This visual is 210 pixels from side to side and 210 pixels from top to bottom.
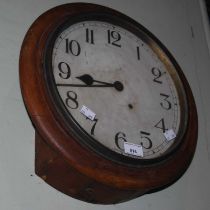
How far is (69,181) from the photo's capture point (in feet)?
2.78

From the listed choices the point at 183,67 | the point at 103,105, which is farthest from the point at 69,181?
the point at 183,67

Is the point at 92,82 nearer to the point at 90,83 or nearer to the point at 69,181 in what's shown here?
the point at 90,83

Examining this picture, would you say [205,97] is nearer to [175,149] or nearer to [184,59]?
[184,59]

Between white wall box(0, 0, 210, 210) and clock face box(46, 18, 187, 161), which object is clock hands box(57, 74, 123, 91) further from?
white wall box(0, 0, 210, 210)

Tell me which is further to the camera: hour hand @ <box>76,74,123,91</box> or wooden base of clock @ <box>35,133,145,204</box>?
hour hand @ <box>76,74,123,91</box>

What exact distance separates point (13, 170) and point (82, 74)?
0.26m

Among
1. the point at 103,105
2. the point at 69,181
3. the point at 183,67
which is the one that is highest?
the point at 183,67

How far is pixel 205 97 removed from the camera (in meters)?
1.28

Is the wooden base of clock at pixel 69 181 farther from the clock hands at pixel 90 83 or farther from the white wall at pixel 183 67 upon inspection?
the clock hands at pixel 90 83

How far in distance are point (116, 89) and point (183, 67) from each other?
40 cm

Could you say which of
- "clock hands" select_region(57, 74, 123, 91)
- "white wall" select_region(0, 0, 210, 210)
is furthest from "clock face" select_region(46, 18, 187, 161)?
"white wall" select_region(0, 0, 210, 210)

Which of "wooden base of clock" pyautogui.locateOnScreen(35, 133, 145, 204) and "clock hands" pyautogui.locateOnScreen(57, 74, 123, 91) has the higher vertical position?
"clock hands" pyautogui.locateOnScreen(57, 74, 123, 91)

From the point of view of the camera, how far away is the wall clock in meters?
0.81

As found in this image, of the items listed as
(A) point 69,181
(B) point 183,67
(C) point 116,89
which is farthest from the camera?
(B) point 183,67
